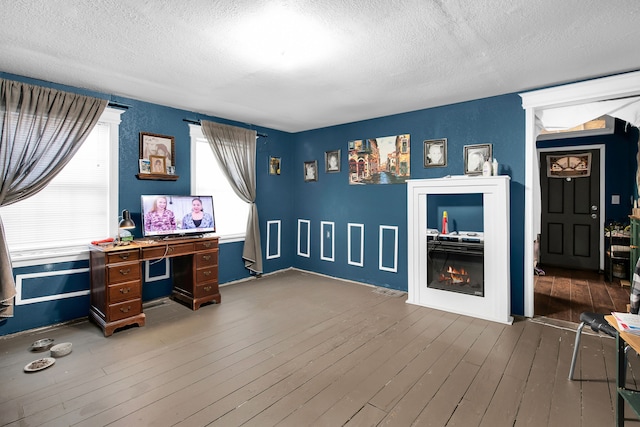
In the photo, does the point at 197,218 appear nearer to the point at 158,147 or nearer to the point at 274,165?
the point at 158,147

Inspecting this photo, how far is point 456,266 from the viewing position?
11.8ft

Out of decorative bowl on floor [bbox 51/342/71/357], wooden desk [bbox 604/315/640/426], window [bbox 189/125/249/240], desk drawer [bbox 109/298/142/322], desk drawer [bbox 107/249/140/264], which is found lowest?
decorative bowl on floor [bbox 51/342/71/357]

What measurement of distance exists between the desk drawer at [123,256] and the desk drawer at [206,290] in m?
0.78

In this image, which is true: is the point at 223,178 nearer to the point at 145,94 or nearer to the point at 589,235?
the point at 145,94

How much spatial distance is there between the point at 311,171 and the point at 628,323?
433cm

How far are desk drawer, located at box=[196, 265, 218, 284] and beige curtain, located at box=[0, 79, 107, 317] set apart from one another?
1556mm

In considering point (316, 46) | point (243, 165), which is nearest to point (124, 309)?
point (243, 165)

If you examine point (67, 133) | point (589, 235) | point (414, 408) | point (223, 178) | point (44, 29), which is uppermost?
point (44, 29)

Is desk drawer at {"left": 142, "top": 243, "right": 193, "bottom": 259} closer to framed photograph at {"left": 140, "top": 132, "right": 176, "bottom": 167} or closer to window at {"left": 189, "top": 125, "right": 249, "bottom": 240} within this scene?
window at {"left": 189, "top": 125, "right": 249, "bottom": 240}

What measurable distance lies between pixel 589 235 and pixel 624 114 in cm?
329

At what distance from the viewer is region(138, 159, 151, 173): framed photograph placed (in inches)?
148

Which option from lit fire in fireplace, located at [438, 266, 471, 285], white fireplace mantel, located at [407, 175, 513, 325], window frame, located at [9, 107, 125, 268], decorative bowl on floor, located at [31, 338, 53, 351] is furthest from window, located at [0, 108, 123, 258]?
lit fire in fireplace, located at [438, 266, 471, 285]

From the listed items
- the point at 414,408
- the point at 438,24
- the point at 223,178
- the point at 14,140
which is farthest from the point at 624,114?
the point at 14,140

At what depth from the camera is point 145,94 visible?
354 centimetres
